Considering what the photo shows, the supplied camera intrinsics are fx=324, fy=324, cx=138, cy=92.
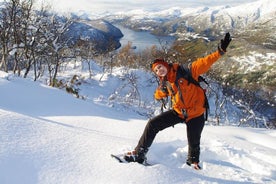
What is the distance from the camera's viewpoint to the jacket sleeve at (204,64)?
12.4ft

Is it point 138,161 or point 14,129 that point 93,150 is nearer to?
point 138,161

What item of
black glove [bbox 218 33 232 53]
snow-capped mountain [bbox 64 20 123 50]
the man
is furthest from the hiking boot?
snow-capped mountain [bbox 64 20 123 50]

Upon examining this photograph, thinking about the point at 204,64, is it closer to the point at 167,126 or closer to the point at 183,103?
the point at 183,103

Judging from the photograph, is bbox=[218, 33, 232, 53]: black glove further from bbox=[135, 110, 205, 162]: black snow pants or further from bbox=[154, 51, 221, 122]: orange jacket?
bbox=[135, 110, 205, 162]: black snow pants

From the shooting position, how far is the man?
385 centimetres

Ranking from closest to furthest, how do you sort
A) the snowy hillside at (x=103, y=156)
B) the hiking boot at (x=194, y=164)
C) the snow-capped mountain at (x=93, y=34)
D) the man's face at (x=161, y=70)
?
the snowy hillside at (x=103, y=156), the man's face at (x=161, y=70), the hiking boot at (x=194, y=164), the snow-capped mountain at (x=93, y=34)

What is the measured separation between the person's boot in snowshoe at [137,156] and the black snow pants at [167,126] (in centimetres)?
6

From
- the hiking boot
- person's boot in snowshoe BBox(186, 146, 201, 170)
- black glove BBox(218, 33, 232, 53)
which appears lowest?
the hiking boot

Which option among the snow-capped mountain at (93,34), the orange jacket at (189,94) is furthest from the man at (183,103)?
the snow-capped mountain at (93,34)

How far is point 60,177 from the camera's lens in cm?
312

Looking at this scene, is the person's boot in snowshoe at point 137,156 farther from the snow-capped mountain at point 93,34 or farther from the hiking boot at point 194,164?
the snow-capped mountain at point 93,34

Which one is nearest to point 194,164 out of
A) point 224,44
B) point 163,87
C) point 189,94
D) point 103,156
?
point 189,94

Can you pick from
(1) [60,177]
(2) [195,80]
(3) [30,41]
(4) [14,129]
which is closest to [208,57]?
(2) [195,80]

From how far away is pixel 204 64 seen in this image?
12.4 feet
